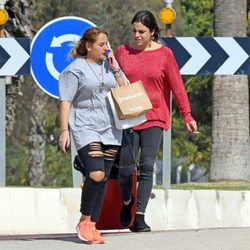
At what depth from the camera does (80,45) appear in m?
10.6

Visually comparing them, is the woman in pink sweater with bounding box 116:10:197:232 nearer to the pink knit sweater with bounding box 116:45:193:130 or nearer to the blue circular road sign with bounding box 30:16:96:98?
the pink knit sweater with bounding box 116:45:193:130

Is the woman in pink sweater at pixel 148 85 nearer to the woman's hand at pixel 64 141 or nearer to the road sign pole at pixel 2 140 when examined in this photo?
the woman's hand at pixel 64 141

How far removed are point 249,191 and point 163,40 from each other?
6.17 feet

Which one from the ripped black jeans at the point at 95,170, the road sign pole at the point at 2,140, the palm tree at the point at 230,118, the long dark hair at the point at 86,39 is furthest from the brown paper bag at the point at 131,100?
the palm tree at the point at 230,118

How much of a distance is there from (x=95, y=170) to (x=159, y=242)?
0.72 m

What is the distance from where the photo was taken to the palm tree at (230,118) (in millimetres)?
18656

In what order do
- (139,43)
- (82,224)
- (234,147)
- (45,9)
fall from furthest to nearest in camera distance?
(45,9) < (234,147) < (139,43) < (82,224)

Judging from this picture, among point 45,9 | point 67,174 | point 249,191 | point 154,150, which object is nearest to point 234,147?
point 249,191

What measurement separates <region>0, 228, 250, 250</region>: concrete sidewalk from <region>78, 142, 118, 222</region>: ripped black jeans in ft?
0.86

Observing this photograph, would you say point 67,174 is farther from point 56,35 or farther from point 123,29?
point 56,35

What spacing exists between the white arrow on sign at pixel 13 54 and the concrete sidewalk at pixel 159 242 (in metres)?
3.71

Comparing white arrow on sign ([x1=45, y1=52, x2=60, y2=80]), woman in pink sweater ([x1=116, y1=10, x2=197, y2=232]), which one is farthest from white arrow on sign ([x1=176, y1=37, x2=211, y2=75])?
woman in pink sweater ([x1=116, y1=10, x2=197, y2=232])

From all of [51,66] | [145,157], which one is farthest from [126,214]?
[51,66]

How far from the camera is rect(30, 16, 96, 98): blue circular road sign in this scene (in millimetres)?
13766
